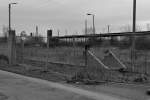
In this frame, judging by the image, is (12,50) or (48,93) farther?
(12,50)

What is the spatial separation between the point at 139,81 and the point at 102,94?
3.04m

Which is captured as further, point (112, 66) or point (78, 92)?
point (112, 66)

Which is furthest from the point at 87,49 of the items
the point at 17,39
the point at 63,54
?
the point at 17,39

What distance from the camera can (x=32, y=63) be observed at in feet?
66.2

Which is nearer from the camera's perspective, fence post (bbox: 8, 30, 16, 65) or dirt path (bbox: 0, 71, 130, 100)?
dirt path (bbox: 0, 71, 130, 100)

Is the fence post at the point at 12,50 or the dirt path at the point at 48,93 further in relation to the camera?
the fence post at the point at 12,50

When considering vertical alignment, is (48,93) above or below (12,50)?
below

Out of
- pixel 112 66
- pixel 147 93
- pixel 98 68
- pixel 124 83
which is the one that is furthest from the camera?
pixel 112 66

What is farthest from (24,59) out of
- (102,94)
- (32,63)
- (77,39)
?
(102,94)

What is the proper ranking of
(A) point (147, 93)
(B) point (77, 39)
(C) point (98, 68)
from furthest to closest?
1. (B) point (77, 39)
2. (C) point (98, 68)
3. (A) point (147, 93)

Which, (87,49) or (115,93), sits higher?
(87,49)

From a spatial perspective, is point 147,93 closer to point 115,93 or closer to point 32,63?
point 115,93

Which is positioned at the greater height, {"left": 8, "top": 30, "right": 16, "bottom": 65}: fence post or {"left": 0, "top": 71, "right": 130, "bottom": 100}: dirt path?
{"left": 8, "top": 30, "right": 16, "bottom": 65}: fence post

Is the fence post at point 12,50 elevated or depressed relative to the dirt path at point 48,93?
elevated
